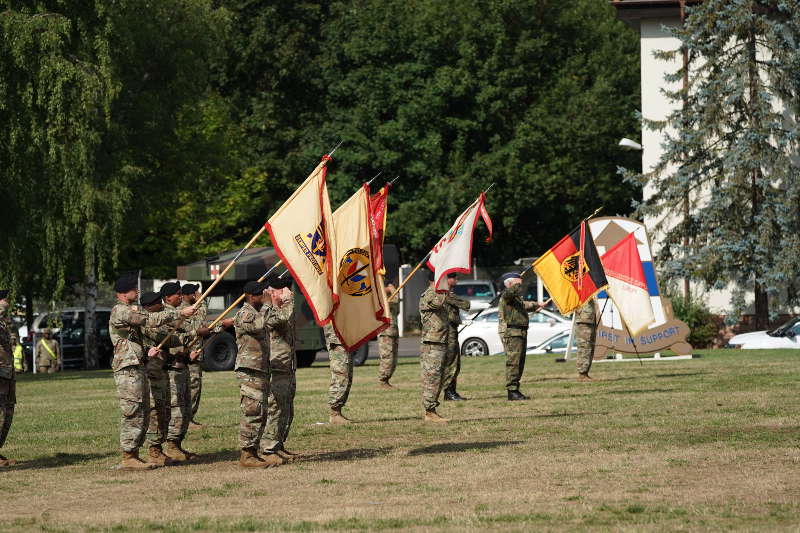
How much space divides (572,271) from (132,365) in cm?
1148

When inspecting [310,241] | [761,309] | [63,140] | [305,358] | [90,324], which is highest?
[63,140]

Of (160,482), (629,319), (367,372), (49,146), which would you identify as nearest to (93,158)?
(49,146)

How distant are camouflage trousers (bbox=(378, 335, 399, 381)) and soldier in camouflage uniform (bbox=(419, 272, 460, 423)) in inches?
246

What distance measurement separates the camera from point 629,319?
25.8 metres

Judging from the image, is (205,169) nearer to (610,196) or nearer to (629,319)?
(610,196)

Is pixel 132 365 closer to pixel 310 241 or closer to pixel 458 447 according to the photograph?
pixel 310 241

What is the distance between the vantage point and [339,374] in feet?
60.7

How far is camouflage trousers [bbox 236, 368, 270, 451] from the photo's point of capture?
13781 millimetres

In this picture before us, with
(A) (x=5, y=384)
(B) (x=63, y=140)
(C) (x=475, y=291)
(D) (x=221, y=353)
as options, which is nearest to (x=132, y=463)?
(A) (x=5, y=384)

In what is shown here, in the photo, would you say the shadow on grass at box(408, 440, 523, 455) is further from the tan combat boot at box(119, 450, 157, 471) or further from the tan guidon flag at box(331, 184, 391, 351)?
the tan combat boot at box(119, 450, 157, 471)

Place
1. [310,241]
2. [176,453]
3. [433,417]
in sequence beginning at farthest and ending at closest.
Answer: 1. [433,417]
2. [176,453]
3. [310,241]

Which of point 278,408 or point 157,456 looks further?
point 157,456

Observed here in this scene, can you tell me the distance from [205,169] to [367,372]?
19.1 meters

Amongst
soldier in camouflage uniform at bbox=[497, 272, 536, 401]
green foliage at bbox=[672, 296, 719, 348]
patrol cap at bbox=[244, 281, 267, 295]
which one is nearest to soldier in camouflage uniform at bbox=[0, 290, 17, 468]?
patrol cap at bbox=[244, 281, 267, 295]
